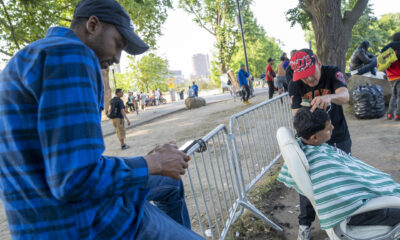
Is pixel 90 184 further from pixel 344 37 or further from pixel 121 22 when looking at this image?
pixel 344 37

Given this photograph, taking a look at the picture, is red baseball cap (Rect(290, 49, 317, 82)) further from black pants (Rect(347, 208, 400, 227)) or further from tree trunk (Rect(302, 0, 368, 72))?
tree trunk (Rect(302, 0, 368, 72))

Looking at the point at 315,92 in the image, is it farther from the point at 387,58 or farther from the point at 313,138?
the point at 387,58

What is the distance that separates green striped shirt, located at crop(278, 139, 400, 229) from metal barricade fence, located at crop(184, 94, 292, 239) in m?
0.91

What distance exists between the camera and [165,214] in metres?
1.39

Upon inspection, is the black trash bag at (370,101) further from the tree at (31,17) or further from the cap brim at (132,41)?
the tree at (31,17)

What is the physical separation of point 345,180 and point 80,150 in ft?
6.08

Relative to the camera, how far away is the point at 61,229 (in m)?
0.92

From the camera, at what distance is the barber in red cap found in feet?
8.35

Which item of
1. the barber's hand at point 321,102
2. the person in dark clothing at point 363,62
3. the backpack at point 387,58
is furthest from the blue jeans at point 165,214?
the person in dark clothing at point 363,62

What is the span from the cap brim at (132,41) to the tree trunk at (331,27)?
320 inches

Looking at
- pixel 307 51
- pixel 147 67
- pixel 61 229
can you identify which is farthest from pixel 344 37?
pixel 147 67

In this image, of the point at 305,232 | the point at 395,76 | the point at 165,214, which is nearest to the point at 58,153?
the point at 165,214

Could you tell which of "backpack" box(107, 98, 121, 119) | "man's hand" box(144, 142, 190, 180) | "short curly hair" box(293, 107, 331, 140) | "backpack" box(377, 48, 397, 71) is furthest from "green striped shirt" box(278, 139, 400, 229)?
"backpack" box(107, 98, 121, 119)

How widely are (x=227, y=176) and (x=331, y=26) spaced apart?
6470 mm
